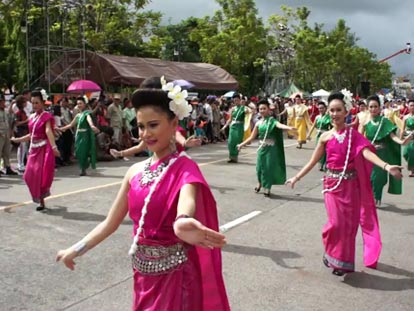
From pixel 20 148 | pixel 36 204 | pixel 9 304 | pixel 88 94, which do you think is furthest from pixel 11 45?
pixel 9 304

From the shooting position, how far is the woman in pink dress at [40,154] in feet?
26.9

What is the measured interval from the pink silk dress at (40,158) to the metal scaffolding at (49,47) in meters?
11.6

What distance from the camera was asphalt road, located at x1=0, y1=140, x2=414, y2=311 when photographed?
4.80 metres

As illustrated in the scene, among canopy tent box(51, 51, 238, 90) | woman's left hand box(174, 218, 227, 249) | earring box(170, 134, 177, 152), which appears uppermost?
canopy tent box(51, 51, 238, 90)

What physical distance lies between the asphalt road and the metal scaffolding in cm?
1096

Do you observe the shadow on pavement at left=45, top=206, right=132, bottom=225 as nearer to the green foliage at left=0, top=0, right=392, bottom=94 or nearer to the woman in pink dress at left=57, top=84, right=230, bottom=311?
the woman in pink dress at left=57, top=84, right=230, bottom=311

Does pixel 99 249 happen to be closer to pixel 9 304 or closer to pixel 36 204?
pixel 9 304

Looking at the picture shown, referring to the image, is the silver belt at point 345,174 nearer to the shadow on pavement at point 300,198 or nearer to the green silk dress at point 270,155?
the shadow on pavement at point 300,198

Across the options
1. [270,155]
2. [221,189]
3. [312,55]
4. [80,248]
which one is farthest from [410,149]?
[312,55]

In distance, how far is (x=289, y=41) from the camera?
45.9 metres

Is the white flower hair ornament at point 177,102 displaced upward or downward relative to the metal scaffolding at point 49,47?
downward

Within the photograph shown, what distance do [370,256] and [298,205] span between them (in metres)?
3.64

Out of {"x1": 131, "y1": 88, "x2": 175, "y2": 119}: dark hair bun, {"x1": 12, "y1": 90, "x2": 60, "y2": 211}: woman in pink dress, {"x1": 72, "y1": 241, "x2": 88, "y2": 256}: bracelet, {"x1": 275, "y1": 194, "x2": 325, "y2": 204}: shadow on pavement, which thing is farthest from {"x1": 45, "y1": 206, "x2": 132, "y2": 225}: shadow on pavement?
{"x1": 131, "y1": 88, "x2": 175, "y2": 119}: dark hair bun

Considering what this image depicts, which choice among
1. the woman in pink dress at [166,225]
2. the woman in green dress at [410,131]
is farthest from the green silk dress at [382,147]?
the woman in pink dress at [166,225]
